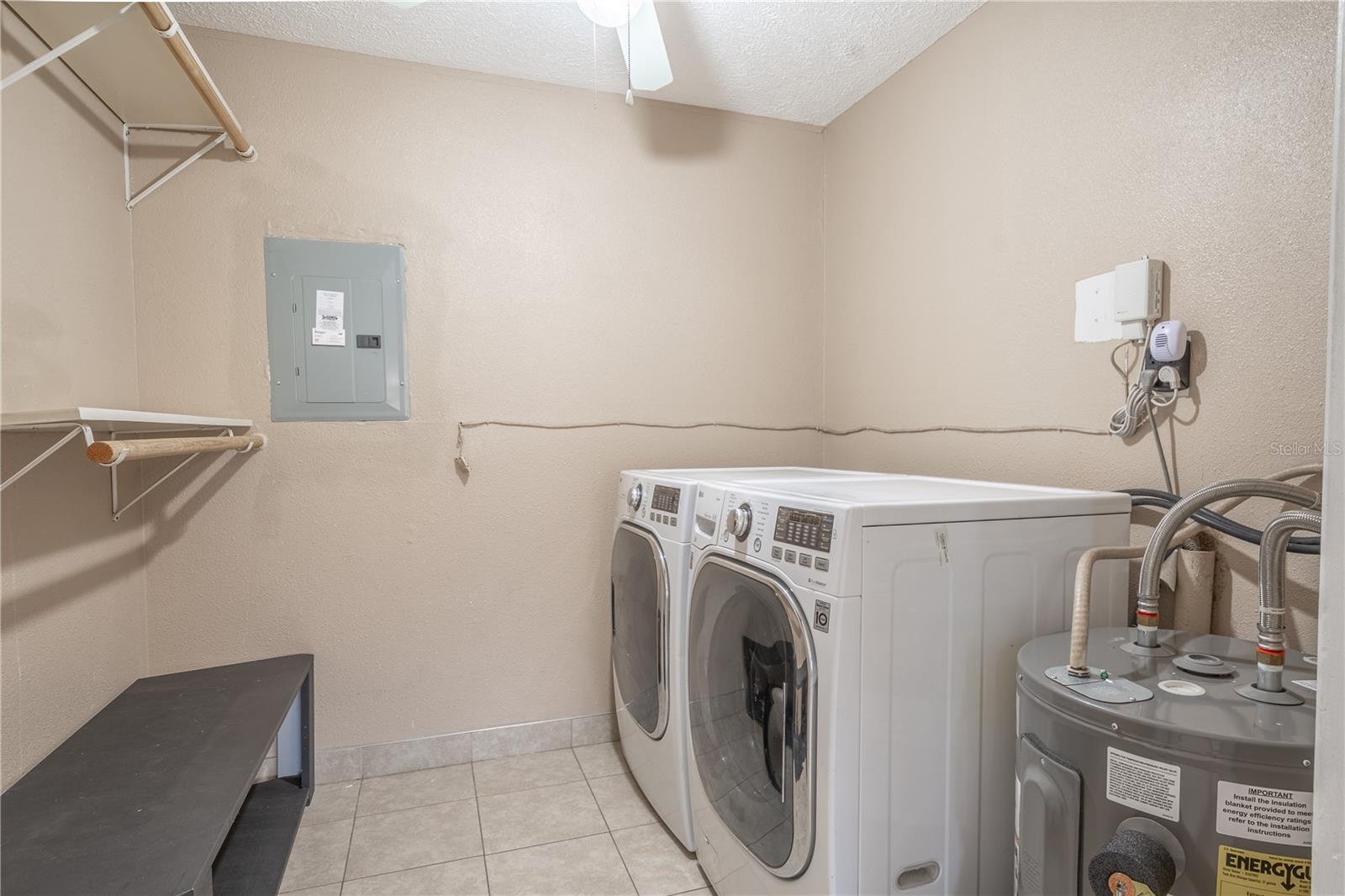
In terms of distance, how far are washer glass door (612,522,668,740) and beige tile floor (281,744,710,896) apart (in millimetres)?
299

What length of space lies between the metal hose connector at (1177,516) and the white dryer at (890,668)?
0.20 meters

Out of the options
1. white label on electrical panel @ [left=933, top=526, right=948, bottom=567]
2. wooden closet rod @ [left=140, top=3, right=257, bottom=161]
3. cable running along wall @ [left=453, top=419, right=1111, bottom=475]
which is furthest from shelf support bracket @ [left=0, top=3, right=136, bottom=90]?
white label on electrical panel @ [left=933, top=526, right=948, bottom=567]

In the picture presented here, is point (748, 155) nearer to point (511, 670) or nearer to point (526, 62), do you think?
point (526, 62)

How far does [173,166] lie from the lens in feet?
7.07

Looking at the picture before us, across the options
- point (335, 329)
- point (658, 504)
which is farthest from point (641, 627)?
point (335, 329)

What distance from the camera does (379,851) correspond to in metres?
1.95

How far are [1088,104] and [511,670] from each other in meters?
2.57

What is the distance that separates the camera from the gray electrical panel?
227 centimetres

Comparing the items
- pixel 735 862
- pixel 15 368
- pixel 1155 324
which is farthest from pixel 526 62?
pixel 735 862

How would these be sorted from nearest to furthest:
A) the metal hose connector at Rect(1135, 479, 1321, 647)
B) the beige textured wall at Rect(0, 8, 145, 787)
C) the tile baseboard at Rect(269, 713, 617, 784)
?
the metal hose connector at Rect(1135, 479, 1321, 647), the beige textured wall at Rect(0, 8, 145, 787), the tile baseboard at Rect(269, 713, 617, 784)

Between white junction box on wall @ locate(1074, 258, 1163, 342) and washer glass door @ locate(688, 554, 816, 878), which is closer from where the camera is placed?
washer glass door @ locate(688, 554, 816, 878)

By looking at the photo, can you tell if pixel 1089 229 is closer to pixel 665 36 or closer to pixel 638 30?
pixel 638 30

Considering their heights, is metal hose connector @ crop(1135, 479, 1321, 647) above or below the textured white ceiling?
below

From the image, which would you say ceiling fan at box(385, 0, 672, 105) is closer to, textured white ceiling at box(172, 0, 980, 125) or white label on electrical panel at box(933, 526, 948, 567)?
textured white ceiling at box(172, 0, 980, 125)
